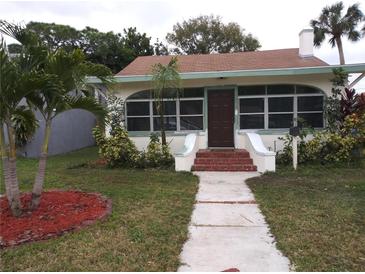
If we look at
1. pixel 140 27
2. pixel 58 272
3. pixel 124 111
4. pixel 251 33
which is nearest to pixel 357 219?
pixel 58 272

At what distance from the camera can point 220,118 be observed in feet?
38.6

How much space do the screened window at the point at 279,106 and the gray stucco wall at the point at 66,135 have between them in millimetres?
7131

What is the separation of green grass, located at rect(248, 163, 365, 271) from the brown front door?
3117 millimetres

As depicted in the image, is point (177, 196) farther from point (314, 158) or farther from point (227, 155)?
point (314, 158)

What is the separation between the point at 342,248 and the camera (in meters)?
4.10

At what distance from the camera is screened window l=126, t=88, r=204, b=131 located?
11812mm

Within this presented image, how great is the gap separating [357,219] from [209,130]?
703 centimetres

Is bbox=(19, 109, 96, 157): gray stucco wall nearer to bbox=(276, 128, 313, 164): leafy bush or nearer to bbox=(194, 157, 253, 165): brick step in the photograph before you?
bbox=(194, 157, 253, 165): brick step

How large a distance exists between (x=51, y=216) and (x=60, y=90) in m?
1.88

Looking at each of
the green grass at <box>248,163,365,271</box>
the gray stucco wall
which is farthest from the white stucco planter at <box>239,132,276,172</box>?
the gray stucco wall

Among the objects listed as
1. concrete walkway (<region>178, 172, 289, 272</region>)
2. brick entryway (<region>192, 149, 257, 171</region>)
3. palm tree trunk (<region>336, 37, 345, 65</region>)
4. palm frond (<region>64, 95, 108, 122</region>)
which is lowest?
concrete walkway (<region>178, 172, 289, 272</region>)

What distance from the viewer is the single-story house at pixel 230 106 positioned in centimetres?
1075

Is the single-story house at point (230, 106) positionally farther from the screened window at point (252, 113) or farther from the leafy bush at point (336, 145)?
the leafy bush at point (336, 145)

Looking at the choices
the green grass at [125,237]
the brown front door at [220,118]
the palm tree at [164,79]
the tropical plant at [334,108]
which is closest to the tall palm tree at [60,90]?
the green grass at [125,237]
